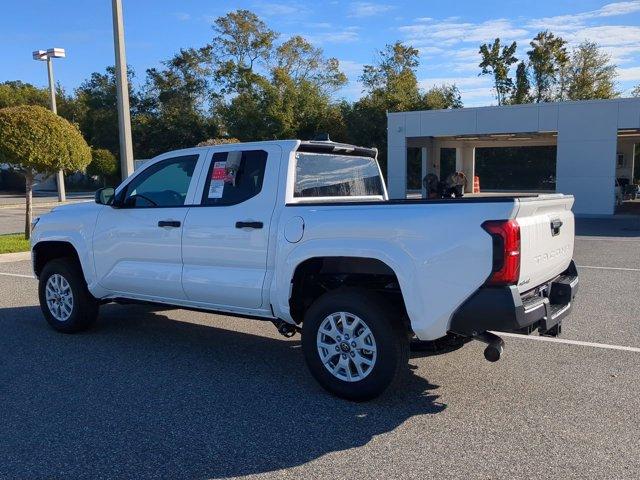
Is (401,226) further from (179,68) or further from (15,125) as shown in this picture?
(179,68)

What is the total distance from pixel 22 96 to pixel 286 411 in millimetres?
64390

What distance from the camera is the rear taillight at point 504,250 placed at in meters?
3.83

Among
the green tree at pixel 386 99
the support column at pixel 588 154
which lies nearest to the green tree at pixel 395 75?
the green tree at pixel 386 99

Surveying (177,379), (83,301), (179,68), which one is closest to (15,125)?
(83,301)

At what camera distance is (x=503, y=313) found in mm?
3861

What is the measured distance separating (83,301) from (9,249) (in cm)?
793

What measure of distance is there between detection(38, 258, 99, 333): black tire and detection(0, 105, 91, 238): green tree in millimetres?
7375

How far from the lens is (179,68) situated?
56938mm

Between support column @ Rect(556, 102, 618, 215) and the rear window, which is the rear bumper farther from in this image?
support column @ Rect(556, 102, 618, 215)

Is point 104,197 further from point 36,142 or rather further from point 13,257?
point 36,142

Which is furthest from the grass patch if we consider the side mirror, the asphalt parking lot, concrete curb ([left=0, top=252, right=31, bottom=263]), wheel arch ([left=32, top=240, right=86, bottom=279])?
the side mirror

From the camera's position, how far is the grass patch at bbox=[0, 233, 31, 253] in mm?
13094

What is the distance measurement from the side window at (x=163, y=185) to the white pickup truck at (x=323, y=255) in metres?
0.01

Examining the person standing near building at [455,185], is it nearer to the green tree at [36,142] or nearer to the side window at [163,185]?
the green tree at [36,142]
